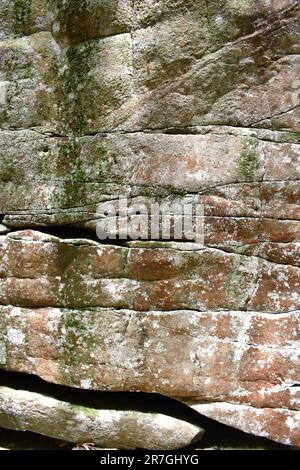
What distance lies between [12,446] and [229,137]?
3.27 m

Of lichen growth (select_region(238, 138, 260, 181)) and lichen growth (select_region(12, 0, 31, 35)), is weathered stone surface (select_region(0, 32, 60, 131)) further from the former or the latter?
lichen growth (select_region(238, 138, 260, 181))

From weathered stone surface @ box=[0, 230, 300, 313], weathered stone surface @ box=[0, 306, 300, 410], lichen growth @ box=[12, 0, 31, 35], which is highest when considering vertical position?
lichen growth @ box=[12, 0, 31, 35]

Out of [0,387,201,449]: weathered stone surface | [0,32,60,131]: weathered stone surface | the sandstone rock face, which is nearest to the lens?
the sandstone rock face

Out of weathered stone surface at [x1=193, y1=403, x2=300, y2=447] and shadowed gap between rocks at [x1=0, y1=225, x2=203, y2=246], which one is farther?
shadowed gap between rocks at [x1=0, y1=225, x2=203, y2=246]

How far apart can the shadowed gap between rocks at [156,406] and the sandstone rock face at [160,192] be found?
154mm

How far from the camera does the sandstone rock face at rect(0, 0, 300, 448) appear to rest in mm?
3145

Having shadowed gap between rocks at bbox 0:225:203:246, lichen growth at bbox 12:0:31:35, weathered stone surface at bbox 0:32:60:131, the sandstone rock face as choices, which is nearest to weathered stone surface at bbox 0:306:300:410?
the sandstone rock face

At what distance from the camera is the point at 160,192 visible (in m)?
3.26

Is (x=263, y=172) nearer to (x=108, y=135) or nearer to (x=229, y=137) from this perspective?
(x=229, y=137)

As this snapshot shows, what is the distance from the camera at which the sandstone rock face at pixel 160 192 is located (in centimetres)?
314

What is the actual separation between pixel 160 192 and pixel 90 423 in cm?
197

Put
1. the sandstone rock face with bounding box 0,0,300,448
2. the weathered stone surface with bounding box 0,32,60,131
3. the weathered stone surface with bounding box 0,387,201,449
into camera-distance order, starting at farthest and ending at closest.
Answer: the weathered stone surface with bounding box 0,32,60,131 → the weathered stone surface with bounding box 0,387,201,449 → the sandstone rock face with bounding box 0,0,300,448

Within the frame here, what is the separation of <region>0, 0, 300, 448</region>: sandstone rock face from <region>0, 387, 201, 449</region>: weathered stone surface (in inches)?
1.7

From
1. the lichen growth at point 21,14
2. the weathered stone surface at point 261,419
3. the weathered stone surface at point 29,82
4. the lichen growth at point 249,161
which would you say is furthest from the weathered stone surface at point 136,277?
the lichen growth at point 21,14
